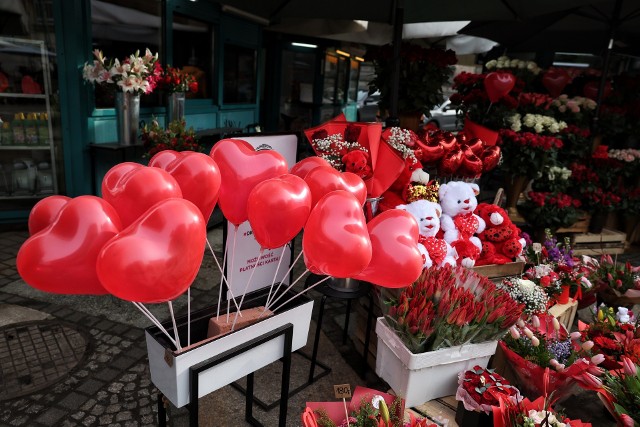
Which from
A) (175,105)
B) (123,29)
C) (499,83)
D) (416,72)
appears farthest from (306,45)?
(416,72)

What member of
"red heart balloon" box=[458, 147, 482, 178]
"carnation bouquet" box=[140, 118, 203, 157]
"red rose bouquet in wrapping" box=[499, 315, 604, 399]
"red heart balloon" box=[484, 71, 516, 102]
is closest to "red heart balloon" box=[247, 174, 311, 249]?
"red rose bouquet in wrapping" box=[499, 315, 604, 399]

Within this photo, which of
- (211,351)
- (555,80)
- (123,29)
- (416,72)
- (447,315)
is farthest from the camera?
(555,80)

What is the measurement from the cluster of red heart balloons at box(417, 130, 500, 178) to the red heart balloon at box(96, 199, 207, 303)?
242cm

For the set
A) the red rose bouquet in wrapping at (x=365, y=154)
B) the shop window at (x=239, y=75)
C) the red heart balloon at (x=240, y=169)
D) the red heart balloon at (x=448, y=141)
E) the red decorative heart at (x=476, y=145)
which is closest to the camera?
the red heart balloon at (x=240, y=169)

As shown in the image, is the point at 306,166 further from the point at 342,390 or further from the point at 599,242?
the point at 599,242

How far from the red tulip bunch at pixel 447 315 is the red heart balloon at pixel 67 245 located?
1554 millimetres

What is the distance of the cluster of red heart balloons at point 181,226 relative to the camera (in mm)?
1377

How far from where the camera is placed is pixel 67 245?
139 centimetres

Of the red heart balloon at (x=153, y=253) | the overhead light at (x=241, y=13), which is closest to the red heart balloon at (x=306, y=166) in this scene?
the red heart balloon at (x=153, y=253)

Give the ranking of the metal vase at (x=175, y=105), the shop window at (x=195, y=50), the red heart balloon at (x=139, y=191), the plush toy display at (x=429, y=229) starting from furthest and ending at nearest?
1. the shop window at (x=195, y=50)
2. the metal vase at (x=175, y=105)
3. the plush toy display at (x=429, y=229)
4. the red heart balloon at (x=139, y=191)

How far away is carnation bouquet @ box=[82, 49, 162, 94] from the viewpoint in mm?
4734

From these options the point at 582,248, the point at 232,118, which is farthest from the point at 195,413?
the point at 232,118

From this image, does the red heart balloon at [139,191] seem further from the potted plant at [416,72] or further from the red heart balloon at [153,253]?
the potted plant at [416,72]

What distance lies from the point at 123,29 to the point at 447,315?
515 centimetres
